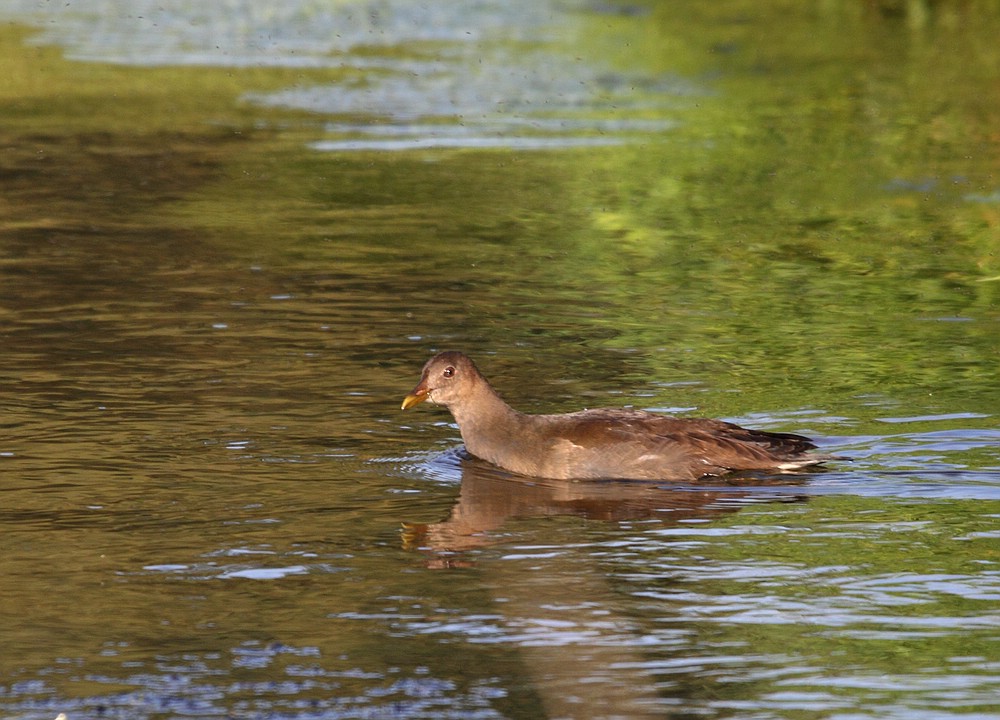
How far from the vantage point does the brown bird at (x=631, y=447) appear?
10.1m

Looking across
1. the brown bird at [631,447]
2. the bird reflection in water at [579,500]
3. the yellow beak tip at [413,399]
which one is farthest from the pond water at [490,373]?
the yellow beak tip at [413,399]

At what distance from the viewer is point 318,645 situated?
24.8 ft

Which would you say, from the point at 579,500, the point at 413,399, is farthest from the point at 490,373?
the point at 579,500

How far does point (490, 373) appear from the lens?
12.5 meters

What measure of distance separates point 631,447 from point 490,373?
7.90 feet

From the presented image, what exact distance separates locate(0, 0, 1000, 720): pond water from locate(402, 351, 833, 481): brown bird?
14cm

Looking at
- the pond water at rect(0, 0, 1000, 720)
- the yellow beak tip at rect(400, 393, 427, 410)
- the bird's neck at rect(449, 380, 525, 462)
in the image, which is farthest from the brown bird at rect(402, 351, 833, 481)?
the yellow beak tip at rect(400, 393, 427, 410)

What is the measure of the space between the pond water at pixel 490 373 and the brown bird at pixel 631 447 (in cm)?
14

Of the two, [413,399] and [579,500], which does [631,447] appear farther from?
[413,399]

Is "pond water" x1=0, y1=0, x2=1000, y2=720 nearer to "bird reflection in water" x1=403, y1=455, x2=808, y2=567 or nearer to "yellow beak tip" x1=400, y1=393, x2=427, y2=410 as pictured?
"bird reflection in water" x1=403, y1=455, x2=808, y2=567

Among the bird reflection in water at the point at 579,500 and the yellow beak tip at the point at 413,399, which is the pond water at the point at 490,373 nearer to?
the bird reflection in water at the point at 579,500

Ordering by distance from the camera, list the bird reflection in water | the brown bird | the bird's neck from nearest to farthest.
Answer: the bird reflection in water, the brown bird, the bird's neck

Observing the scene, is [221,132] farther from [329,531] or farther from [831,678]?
[831,678]

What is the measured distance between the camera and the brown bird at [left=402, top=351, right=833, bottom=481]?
1014cm
